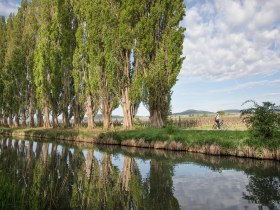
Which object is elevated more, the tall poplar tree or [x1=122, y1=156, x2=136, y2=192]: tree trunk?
the tall poplar tree

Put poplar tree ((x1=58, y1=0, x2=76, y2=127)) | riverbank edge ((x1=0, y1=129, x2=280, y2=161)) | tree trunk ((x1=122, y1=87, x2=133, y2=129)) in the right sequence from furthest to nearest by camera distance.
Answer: poplar tree ((x1=58, y1=0, x2=76, y2=127)), tree trunk ((x1=122, y1=87, x2=133, y2=129)), riverbank edge ((x1=0, y1=129, x2=280, y2=161))

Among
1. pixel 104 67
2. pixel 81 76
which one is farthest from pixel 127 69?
pixel 81 76

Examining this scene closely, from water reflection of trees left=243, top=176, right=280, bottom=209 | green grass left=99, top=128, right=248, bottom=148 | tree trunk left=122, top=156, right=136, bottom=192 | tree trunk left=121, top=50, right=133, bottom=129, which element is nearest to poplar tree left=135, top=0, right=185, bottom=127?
tree trunk left=121, top=50, right=133, bottom=129

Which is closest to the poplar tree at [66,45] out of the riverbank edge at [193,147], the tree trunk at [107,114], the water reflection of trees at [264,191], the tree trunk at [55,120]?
the tree trunk at [55,120]

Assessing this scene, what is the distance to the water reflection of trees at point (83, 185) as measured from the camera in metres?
8.07

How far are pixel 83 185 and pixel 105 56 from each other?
1947 cm

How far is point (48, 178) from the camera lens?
1202cm

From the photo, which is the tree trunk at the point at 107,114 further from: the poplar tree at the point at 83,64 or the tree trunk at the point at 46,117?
the tree trunk at the point at 46,117

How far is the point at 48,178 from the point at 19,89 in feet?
124

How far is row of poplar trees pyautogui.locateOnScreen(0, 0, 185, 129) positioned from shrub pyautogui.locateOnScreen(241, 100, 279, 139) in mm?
10063

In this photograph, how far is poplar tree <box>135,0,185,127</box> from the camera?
2619 centimetres

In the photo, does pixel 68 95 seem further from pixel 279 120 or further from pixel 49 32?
pixel 279 120

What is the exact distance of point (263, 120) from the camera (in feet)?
53.6

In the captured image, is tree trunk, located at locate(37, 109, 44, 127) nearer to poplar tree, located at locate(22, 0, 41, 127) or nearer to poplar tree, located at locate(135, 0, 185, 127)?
poplar tree, located at locate(22, 0, 41, 127)
